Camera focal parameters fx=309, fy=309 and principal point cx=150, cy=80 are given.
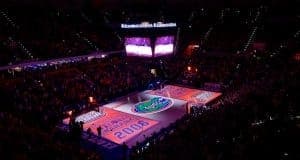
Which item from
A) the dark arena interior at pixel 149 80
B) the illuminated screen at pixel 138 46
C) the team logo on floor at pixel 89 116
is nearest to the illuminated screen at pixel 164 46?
the dark arena interior at pixel 149 80

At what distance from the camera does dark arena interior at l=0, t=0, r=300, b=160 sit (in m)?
10.5

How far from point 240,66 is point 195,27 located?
933cm

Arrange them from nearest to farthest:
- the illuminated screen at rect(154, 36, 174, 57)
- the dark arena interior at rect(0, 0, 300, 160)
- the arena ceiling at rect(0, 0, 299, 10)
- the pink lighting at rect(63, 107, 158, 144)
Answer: the dark arena interior at rect(0, 0, 300, 160) < the pink lighting at rect(63, 107, 158, 144) < the illuminated screen at rect(154, 36, 174, 57) < the arena ceiling at rect(0, 0, 299, 10)

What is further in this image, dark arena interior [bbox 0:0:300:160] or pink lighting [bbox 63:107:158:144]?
pink lighting [bbox 63:107:158:144]

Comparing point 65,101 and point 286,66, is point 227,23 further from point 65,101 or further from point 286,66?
point 65,101

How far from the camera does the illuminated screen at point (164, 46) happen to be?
74.0ft

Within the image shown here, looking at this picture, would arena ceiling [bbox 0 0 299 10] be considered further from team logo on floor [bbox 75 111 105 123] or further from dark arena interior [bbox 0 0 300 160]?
team logo on floor [bbox 75 111 105 123]

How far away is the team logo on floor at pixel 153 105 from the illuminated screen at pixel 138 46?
4.00m

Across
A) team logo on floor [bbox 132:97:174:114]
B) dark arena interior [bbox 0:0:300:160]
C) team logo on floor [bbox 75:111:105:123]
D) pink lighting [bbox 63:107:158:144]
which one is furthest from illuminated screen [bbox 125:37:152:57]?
team logo on floor [bbox 75:111:105:123]

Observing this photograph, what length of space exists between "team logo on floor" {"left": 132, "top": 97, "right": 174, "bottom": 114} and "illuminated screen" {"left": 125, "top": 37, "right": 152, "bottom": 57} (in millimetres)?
4002

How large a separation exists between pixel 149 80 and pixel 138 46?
128 inches

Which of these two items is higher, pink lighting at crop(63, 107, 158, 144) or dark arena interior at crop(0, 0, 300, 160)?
dark arena interior at crop(0, 0, 300, 160)

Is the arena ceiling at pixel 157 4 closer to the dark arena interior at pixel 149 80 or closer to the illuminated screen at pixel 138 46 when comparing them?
the dark arena interior at pixel 149 80

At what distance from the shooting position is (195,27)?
33.3 meters
